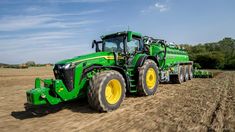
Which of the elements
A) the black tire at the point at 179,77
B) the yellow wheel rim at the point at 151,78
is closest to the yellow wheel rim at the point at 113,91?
the yellow wheel rim at the point at 151,78

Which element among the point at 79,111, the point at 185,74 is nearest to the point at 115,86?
the point at 79,111

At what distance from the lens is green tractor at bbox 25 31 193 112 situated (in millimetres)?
6531

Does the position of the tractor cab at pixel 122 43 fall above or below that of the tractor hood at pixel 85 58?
above

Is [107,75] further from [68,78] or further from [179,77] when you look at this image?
[179,77]

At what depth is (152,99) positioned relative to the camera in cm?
868

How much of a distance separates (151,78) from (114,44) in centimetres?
213

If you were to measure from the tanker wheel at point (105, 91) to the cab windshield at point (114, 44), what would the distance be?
1.97 metres

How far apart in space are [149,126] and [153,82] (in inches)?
173

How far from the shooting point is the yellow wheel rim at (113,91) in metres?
7.09

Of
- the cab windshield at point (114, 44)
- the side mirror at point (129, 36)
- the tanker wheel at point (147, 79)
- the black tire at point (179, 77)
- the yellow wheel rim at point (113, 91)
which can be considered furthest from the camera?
the black tire at point (179, 77)

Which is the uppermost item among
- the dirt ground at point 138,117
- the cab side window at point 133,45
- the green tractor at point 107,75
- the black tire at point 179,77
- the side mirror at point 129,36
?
the side mirror at point 129,36

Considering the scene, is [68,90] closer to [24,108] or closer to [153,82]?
[24,108]

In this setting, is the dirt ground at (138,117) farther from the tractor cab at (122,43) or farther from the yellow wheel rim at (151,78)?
the tractor cab at (122,43)

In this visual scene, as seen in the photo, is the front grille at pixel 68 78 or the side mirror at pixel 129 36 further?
the side mirror at pixel 129 36
